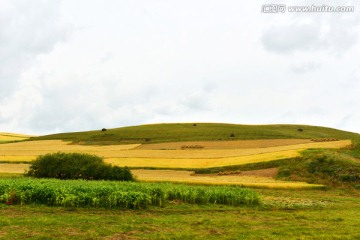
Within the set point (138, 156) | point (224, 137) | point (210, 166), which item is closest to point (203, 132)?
point (224, 137)

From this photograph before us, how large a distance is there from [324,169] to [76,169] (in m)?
25.2

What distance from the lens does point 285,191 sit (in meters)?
34.3

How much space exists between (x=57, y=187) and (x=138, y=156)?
108 feet

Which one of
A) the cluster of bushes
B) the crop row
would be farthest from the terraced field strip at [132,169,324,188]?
the crop row

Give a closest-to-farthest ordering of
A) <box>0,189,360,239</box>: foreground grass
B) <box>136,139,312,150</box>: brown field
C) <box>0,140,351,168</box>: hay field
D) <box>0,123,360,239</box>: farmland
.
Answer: <box>0,189,360,239</box>: foreground grass
<box>0,123,360,239</box>: farmland
<box>0,140,351,168</box>: hay field
<box>136,139,312,150</box>: brown field

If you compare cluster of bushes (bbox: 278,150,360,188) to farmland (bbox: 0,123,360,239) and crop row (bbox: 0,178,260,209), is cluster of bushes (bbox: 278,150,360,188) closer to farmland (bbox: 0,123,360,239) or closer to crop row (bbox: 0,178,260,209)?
farmland (bbox: 0,123,360,239)

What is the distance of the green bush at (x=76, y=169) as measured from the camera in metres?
37.2

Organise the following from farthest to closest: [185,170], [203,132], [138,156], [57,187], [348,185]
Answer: [203,132] < [138,156] < [185,170] < [348,185] < [57,187]

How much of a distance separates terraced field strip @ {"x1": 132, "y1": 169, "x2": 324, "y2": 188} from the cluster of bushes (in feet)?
9.03

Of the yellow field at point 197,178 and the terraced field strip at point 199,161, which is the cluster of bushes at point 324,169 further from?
the terraced field strip at point 199,161

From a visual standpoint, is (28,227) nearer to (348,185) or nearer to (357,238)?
(357,238)

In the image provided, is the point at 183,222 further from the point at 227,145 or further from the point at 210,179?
the point at 227,145

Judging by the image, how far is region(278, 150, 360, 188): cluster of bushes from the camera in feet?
135

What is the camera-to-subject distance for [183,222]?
19453 millimetres
